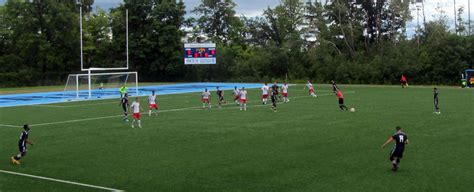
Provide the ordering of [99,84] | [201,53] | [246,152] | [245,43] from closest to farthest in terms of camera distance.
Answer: [246,152], [99,84], [201,53], [245,43]

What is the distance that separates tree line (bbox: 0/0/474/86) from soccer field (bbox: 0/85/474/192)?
37193 mm

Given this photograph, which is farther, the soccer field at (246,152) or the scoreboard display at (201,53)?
the scoreboard display at (201,53)

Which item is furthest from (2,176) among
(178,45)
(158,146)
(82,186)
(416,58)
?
(178,45)

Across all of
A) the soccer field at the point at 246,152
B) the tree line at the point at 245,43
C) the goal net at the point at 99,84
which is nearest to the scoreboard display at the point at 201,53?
the goal net at the point at 99,84

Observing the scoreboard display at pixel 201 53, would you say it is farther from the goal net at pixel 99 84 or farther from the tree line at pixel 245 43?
the tree line at pixel 245 43

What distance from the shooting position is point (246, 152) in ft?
54.2

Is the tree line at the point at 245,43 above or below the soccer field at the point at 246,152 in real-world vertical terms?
above

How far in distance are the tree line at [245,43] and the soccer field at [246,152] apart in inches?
1464

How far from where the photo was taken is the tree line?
2525 inches

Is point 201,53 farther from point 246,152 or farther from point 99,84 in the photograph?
point 246,152

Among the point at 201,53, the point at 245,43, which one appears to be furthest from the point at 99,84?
the point at 245,43

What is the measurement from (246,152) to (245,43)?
71.1 meters

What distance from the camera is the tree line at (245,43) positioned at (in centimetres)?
6412

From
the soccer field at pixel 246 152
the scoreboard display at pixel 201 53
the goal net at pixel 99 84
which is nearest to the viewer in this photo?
the soccer field at pixel 246 152
